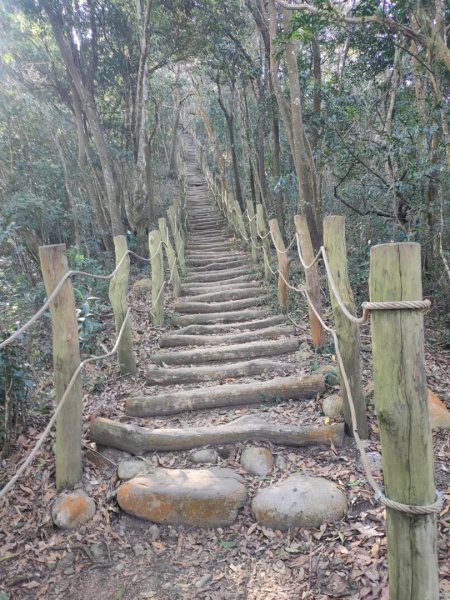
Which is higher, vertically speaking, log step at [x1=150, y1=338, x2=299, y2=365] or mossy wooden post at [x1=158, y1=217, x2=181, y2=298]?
mossy wooden post at [x1=158, y1=217, x2=181, y2=298]

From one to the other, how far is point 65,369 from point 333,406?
78.8 inches

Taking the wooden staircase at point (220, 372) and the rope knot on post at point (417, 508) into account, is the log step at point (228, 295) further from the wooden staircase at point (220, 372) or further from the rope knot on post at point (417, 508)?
the rope knot on post at point (417, 508)

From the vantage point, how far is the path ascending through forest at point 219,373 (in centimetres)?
311

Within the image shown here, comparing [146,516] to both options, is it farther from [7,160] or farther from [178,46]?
[178,46]

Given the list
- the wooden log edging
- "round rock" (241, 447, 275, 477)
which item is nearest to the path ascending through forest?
the wooden log edging

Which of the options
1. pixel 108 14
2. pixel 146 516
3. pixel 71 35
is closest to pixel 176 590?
pixel 146 516

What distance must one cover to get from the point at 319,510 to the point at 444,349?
Result: 3560 mm

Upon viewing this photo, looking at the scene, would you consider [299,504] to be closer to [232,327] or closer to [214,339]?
[214,339]

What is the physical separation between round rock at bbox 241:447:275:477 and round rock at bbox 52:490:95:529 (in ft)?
3.43

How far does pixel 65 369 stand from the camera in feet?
8.63

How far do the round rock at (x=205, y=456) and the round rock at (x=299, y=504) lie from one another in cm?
52

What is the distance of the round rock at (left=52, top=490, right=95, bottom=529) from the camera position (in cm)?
252

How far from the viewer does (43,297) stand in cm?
652

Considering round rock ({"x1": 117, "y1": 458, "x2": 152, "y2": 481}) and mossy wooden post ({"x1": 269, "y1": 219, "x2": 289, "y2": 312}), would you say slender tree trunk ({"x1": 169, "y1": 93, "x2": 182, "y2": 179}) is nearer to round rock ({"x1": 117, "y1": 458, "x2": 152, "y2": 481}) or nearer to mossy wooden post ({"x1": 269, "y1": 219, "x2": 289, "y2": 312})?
mossy wooden post ({"x1": 269, "y1": 219, "x2": 289, "y2": 312})
